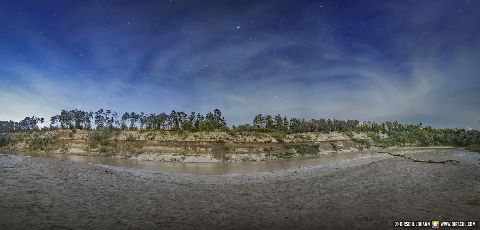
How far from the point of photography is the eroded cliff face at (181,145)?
423 ft

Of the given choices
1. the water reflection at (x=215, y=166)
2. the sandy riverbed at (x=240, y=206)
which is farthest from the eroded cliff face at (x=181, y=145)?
the sandy riverbed at (x=240, y=206)

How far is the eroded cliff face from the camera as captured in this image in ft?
423

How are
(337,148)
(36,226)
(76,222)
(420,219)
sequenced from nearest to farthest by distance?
(36,226) → (76,222) → (420,219) → (337,148)

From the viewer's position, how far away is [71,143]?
150625 millimetres

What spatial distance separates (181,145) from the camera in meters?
138

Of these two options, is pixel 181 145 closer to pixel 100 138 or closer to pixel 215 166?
pixel 100 138

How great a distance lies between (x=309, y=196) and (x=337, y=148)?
146 meters

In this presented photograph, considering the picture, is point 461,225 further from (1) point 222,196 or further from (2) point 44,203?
(2) point 44,203

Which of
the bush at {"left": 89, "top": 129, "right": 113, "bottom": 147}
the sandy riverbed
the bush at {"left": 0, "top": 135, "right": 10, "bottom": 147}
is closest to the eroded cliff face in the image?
the bush at {"left": 89, "top": 129, "right": 113, "bottom": 147}

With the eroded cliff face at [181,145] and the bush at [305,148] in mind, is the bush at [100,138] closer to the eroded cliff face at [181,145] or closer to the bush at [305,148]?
the eroded cliff face at [181,145]

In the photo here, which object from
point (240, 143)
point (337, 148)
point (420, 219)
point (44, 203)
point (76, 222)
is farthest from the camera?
point (337, 148)

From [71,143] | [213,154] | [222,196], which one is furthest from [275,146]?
[222,196]

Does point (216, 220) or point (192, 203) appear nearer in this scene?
point (216, 220)

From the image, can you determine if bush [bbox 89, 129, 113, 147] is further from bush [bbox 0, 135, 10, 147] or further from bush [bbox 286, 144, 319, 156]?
bush [bbox 286, 144, 319, 156]
